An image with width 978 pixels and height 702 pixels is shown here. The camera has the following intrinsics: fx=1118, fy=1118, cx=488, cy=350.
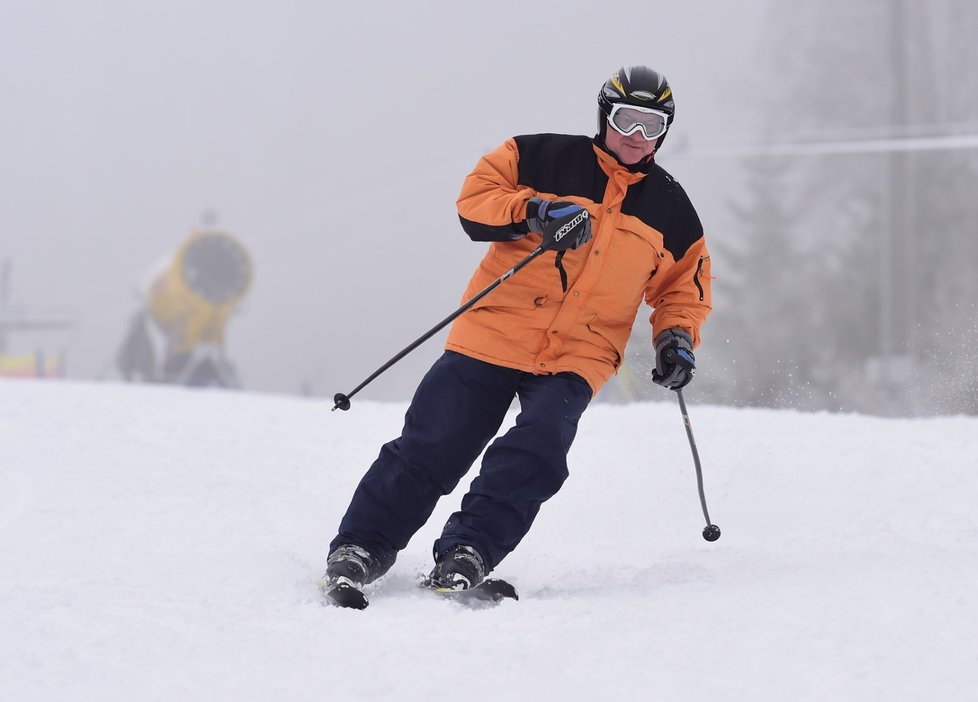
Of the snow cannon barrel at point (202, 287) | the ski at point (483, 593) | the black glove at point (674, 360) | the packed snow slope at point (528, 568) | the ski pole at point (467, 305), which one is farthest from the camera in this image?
the snow cannon barrel at point (202, 287)

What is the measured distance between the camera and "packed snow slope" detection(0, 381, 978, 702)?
5.91 ft

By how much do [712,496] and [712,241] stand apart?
71.2 ft

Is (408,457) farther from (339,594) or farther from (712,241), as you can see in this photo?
(712,241)

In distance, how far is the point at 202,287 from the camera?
13344mm

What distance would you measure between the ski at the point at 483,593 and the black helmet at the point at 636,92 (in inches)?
42.8

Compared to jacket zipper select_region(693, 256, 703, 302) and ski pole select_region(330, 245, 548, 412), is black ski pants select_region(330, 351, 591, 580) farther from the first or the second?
jacket zipper select_region(693, 256, 703, 302)

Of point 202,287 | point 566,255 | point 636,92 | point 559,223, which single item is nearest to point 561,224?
point 559,223

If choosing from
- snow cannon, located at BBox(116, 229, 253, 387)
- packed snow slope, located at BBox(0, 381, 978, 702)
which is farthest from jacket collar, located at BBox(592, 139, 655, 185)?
snow cannon, located at BBox(116, 229, 253, 387)

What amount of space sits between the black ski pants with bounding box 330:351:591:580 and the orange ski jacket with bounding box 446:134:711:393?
0.07 m

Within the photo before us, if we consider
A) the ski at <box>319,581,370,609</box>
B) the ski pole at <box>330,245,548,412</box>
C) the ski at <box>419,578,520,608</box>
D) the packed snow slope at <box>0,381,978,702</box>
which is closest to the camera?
the packed snow slope at <box>0,381,978,702</box>

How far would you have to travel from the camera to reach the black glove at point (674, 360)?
9.06ft

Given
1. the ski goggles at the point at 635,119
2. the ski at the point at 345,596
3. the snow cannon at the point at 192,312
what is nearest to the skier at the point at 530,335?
the ski goggles at the point at 635,119

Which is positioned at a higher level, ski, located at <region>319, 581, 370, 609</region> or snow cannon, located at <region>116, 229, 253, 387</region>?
ski, located at <region>319, 581, 370, 609</region>

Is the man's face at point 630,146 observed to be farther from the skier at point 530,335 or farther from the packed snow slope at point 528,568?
the packed snow slope at point 528,568
